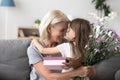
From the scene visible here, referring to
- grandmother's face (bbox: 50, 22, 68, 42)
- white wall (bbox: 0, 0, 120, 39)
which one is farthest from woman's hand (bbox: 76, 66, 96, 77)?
white wall (bbox: 0, 0, 120, 39)

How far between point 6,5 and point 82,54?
342cm

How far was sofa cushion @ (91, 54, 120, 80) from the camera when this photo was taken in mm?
2369

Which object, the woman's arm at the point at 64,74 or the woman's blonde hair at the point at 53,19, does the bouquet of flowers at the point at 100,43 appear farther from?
the woman's arm at the point at 64,74

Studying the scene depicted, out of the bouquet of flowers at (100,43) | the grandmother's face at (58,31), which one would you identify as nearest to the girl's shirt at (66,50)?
the grandmother's face at (58,31)

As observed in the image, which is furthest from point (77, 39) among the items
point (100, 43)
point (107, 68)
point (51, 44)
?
point (107, 68)

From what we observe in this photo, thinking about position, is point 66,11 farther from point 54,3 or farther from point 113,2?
point 113,2

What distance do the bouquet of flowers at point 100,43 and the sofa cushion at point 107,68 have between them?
0.31ft

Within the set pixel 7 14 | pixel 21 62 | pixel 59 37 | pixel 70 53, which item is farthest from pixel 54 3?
pixel 70 53

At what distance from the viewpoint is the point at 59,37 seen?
197cm

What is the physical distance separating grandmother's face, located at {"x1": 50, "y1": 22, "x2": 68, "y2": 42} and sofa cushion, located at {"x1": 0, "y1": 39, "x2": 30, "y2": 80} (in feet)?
1.73

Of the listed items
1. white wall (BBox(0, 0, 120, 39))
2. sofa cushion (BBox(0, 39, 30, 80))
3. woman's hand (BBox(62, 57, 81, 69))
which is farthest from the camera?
white wall (BBox(0, 0, 120, 39))

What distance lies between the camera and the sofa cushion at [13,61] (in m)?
2.35

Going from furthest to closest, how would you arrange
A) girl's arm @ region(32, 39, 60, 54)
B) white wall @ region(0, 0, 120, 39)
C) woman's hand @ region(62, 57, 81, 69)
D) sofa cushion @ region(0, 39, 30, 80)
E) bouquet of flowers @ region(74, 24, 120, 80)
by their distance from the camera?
1. white wall @ region(0, 0, 120, 39)
2. sofa cushion @ region(0, 39, 30, 80)
3. bouquet of flowers @ region(74, 24, 120, 80)
4. girl's arm @ region(32, 39, 60, 54)
5. woman's hand @ region(62, 57, 81, 69)

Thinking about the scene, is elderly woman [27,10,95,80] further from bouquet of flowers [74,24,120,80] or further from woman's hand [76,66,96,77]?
bouquet of flowers [74,24,120,80]
